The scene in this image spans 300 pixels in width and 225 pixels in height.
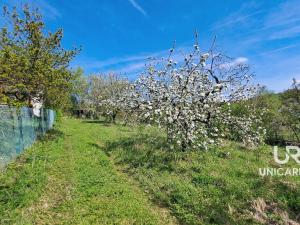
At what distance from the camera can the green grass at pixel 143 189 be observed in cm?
742

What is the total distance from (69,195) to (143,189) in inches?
95.7

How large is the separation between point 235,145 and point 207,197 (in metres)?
8.67

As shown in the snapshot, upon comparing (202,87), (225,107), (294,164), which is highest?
(202,87)

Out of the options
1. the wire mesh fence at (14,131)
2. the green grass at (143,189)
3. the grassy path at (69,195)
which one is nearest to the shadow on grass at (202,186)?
the green grass at (143,189)

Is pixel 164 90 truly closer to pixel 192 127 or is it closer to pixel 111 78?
pixel 192 127

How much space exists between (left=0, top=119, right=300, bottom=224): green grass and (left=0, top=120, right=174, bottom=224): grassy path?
0.02 metres

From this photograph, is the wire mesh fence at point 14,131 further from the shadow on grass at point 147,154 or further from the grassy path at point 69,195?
the shadow on grass at point 147,154

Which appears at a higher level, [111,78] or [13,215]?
[111,78]

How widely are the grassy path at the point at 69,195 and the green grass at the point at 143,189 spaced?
0.07 ft

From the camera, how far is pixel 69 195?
858 centimetres

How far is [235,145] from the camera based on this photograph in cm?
1677

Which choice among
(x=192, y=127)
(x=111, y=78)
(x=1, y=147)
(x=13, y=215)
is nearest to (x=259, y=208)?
(x=192, y=127)

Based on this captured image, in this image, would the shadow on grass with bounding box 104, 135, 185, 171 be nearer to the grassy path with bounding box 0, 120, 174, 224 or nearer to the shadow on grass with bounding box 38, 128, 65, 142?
the grassy path with bounding box 0, 120, 174, 224

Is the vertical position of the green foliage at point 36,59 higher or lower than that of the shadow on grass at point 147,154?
higher
